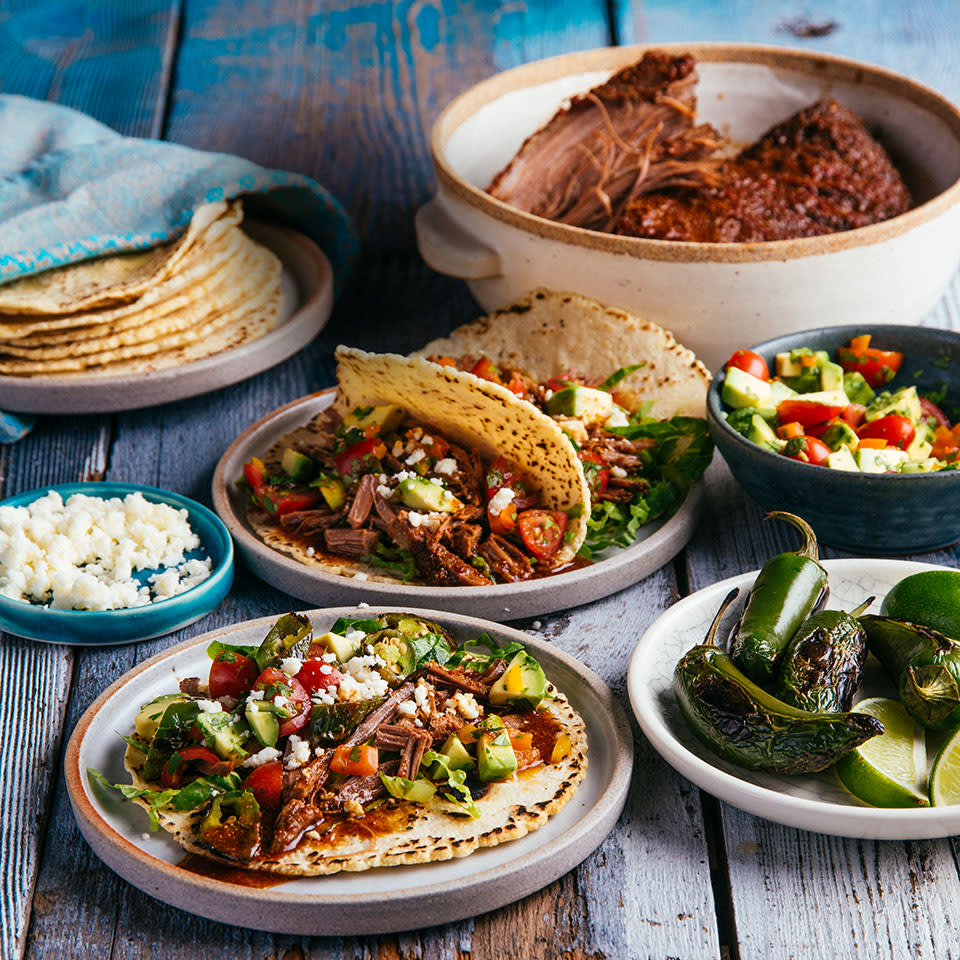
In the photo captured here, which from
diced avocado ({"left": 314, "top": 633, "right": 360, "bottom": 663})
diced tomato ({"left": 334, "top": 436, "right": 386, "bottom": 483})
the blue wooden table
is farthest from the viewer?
diced tomato ({"left": 334, "top": 436, "right": 386, "bottom": 483})

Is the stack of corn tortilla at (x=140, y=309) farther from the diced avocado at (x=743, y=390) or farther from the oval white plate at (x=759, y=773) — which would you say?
the oval white plate at (x=759, y=773)

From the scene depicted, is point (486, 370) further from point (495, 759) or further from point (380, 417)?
point (495, 759)

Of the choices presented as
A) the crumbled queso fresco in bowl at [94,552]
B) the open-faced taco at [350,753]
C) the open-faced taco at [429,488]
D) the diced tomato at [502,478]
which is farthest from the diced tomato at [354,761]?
the diced tomato at [502,478]

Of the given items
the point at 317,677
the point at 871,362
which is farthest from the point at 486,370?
the point at 317,677

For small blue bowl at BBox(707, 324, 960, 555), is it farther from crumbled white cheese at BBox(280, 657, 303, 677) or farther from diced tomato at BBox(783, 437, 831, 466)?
crumbled white cheese at BBox(280, 657, 303, 677)

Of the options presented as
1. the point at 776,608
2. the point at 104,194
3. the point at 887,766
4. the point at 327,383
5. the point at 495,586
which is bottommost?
the point at 327,383

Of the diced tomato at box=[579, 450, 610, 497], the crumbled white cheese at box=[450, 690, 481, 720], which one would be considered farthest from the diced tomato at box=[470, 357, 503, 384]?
the crumbled white cheese at box=[450, 690, 481, 720]
